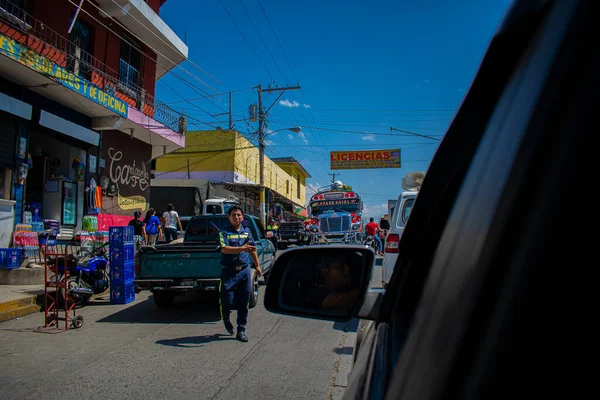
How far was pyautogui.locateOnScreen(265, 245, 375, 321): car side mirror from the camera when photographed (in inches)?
65.2

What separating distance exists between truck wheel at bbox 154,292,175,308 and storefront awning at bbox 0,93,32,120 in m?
6.36

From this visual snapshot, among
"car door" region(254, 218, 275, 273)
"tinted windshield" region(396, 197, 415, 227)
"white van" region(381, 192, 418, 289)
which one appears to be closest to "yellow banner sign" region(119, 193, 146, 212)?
"car door" region(254, 218, 275, 273)

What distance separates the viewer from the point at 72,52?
12352mm

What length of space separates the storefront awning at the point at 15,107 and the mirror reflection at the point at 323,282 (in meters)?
10.8

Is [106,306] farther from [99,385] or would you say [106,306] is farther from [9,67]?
[9,67]

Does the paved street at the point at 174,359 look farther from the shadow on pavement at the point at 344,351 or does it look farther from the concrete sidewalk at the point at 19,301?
the concrete sidewalk at the point at 19,301

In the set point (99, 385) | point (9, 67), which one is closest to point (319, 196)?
point (9, 67)

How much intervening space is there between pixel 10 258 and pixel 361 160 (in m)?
31.0

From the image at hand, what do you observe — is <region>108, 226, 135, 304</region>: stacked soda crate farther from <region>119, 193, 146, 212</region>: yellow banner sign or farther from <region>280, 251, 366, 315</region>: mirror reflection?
<region>119, 193, 146, 212</region>: yellow banner sign

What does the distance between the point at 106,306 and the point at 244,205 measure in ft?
76.4

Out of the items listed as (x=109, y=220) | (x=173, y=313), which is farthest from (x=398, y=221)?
(x=109, y=220)

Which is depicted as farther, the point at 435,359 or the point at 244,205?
the point at 244,205

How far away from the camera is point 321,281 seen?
1816 millimetres

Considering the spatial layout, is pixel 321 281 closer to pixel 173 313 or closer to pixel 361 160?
pixel 173 313
